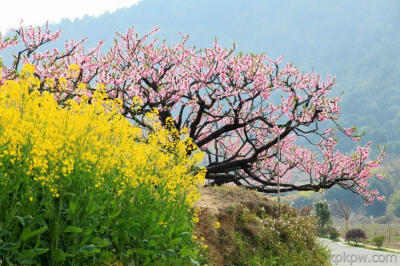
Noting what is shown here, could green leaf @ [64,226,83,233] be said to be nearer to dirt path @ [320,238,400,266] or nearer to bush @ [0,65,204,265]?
bush @ [0,65,204,265]

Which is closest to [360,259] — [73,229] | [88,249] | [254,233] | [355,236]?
[254,233]

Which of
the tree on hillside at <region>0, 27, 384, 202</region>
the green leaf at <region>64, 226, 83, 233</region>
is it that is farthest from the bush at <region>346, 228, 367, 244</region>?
the green leaf at <region>64, 226, 83, 233</region>

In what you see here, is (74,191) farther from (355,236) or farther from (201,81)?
(355,236)

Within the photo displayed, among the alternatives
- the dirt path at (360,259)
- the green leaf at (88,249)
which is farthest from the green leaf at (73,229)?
the dirt path at (360,259)

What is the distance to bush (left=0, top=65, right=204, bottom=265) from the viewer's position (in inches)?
166

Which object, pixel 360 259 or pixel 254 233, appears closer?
pixel 254 233

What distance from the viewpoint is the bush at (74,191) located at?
4.22m

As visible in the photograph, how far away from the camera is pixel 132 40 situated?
1404 centimetres

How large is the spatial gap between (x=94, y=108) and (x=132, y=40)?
9287 mm

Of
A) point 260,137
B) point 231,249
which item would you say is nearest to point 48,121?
point 231,249

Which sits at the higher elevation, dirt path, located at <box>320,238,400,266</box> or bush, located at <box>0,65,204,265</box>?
bush, located at <box>0,65,204,265</box>

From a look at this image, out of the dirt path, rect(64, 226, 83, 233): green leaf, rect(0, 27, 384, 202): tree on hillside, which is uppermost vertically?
rect(0, 27, 384, 202): tree on hillside

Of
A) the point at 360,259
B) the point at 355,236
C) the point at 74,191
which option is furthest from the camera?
the point at 355,236

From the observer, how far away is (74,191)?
4.68 meters
